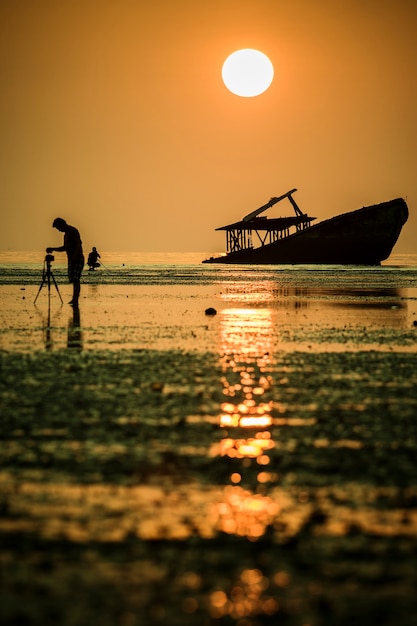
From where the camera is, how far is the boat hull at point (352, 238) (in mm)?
112688

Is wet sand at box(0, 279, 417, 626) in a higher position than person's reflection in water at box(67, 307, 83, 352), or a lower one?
lower

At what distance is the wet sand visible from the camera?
14.1 feet

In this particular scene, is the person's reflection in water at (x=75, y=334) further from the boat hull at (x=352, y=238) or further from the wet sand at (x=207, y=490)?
the boat hull at (x=352, y=238)

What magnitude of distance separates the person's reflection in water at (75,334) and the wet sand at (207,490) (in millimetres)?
1675

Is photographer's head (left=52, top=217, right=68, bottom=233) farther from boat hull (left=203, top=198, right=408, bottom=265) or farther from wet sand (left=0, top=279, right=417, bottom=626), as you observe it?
boat hull (left=203, top=198, right=408, bottom=265)

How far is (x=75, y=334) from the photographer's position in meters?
18.0

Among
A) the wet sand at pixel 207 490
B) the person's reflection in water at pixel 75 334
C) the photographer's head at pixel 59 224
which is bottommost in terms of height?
the wet sand at pixel 207 490

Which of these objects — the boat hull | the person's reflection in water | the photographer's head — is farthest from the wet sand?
the boat hull

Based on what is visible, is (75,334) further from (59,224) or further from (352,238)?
(352,238)

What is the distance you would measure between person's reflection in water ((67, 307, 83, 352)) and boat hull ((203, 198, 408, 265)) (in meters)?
92.2

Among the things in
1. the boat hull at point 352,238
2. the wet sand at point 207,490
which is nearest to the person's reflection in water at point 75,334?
the wet sand at point 207,490

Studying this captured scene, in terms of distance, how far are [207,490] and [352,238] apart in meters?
110

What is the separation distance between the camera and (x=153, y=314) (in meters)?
24.5

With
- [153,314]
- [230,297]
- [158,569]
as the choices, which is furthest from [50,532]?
[230,297]
